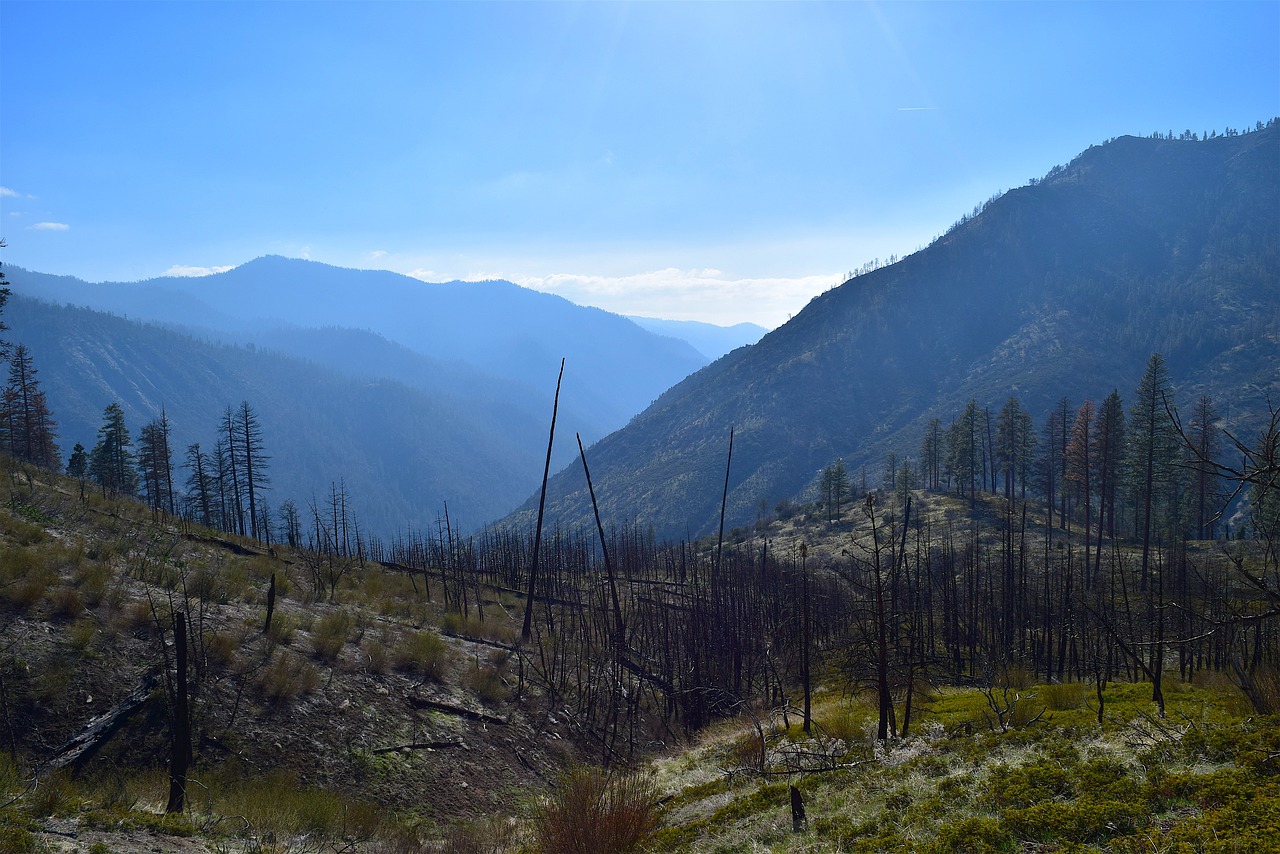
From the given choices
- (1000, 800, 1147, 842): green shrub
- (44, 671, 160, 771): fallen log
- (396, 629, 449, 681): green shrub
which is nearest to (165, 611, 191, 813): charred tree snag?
(44, 671, 160, 771): fallen log

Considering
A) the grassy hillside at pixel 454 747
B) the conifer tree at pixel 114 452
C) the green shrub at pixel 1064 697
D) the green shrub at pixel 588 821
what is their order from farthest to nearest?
the conifer tree at pixel 114 452, the green shrub at pixel 1064 697, the green shrub at pixel 588 821, the grassy hillside at pixel 454 747

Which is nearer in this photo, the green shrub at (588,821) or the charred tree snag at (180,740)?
the green shrub at (588,821)

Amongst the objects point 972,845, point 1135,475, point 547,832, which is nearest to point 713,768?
point 547,832

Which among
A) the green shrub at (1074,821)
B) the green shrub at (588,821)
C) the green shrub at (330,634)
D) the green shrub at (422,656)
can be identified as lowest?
the green shrub at (422,656)

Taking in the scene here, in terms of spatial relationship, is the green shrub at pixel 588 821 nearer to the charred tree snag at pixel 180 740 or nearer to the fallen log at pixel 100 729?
the charred tree snag at pixel 180 740

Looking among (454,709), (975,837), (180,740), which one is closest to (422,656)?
(454,709)

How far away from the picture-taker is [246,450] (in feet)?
217

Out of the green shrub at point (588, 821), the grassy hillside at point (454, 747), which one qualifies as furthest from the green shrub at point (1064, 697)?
the green shrub at point (588, 821)

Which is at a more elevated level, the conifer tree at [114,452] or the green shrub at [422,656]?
the conifer tree at [114,452]

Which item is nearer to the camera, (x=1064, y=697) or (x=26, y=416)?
(x=1064, y=697)

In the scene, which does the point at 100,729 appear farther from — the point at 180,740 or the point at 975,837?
the point at 975,837

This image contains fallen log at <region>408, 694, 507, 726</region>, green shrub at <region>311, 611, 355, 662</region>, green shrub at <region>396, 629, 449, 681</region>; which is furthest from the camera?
green shrub at <region>396, 629, 449, 681</region>

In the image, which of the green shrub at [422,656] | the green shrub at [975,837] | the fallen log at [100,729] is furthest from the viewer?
the green shrub at [422,656]

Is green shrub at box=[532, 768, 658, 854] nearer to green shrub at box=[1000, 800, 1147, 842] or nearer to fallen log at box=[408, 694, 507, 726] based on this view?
green shrub at box=[1000, 800, 1147, 842]
